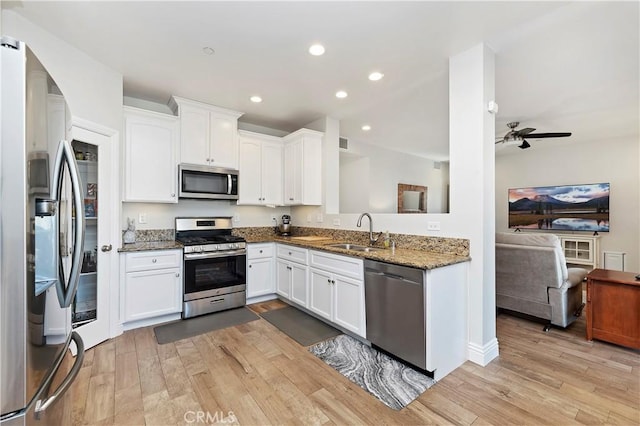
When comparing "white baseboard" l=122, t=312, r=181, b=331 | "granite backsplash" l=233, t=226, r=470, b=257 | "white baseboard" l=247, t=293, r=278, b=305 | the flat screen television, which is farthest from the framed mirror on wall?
"white baseboard" l=122, t=312, r=181, b=331

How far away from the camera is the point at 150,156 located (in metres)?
3.27

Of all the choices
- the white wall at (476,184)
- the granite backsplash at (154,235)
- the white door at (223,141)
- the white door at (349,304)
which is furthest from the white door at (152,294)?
the white wall at (476,184)

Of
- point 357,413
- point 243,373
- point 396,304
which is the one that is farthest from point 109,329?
point 396,304

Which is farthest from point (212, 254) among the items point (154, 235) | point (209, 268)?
point (154, 235)

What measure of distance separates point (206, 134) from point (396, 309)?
3.08m

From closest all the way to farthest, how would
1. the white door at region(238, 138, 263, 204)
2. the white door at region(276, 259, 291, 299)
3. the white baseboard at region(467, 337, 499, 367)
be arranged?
the white baseboard at region(467, 337, 499, 367), the white door at region(276, 259, 291, 299), the white door at region(238, 138, 263, 204)

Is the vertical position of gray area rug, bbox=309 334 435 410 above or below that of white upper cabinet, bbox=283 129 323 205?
below

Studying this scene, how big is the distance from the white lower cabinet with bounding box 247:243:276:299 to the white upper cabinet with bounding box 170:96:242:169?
1198 millimetres

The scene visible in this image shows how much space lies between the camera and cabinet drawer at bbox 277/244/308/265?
11.2ft

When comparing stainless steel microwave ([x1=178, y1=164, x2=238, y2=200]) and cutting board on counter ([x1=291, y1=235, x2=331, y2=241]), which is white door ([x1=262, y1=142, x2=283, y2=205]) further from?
cutting board on counter ([x1=291, y1=235, x2=331, y2=241])

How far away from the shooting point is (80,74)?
2.56 meters

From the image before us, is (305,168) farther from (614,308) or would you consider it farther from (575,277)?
(614,308)

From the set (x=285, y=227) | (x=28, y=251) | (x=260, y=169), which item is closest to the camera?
(x=28, y=251)

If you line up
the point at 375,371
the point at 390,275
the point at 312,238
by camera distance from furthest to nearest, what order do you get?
the point at 312,238 → the point at 390,275 → the point at 375,371
